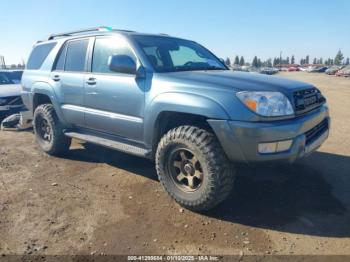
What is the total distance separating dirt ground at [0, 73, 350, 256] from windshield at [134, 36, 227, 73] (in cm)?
153

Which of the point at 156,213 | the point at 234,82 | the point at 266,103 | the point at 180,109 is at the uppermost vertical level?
the point at 234,82

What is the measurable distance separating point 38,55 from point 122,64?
2767 mm

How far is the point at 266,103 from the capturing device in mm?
2973

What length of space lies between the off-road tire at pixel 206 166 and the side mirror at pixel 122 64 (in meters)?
0.89

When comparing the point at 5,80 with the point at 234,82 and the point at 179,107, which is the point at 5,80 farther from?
the point at 234,82

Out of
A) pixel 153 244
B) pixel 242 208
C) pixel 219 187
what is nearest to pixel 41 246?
pixel 153 244

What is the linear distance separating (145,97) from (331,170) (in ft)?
9.19

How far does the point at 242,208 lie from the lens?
3.43 metres

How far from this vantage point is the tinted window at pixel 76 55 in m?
4.57

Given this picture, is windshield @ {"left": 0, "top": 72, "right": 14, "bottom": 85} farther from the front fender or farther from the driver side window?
the front fender

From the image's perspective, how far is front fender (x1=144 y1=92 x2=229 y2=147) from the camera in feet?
9.92

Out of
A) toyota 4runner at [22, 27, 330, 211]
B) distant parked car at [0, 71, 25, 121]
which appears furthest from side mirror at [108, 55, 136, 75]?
distant parked car at [0, 71, 25, 121]

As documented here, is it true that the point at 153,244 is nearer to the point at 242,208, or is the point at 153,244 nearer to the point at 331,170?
the point at 242,208

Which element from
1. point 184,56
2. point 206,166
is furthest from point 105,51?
A: point 206,166
